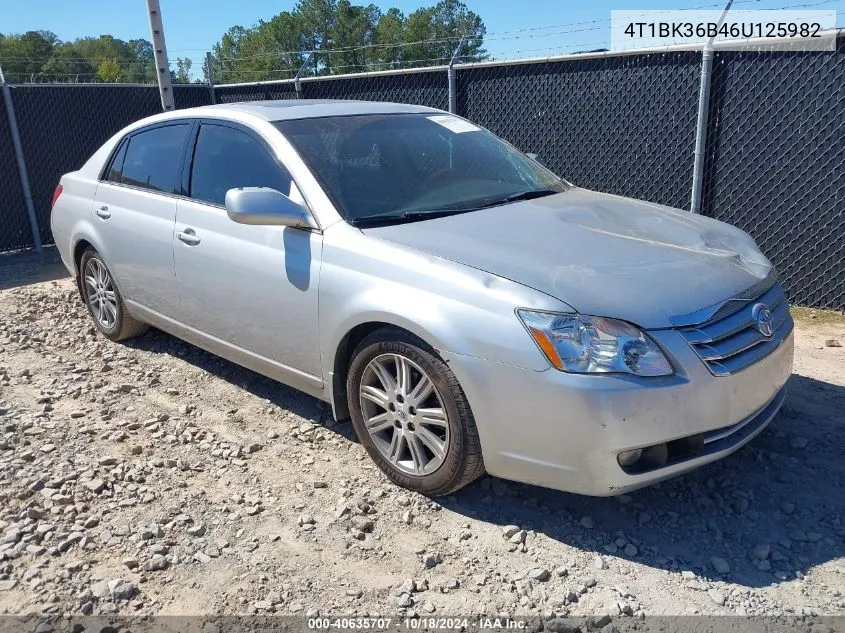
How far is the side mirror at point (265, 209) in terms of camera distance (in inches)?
141

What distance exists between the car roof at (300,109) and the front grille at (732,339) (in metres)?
2.38

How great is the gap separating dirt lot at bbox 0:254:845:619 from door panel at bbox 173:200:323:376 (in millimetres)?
534

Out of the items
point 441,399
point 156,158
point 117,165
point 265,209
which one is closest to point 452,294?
point 441,399

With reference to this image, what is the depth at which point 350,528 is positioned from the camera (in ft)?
10.7

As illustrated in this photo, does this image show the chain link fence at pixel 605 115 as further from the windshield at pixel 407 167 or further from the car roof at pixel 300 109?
the car roof at pixel 300 109

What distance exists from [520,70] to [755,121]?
103 inches

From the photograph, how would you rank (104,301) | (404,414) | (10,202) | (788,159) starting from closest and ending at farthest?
(404,414), (104,301), (788,159), (10,202)

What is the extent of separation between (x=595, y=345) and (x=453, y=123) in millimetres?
2317

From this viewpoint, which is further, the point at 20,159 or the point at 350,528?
the point at 20,159

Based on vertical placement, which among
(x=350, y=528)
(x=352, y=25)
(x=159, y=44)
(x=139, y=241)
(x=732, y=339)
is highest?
(x=352, y=25)

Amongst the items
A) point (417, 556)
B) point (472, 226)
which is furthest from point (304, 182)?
point (417, 556)

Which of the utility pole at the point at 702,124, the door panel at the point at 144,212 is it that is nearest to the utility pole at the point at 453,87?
the utility pole at the point at 702,124

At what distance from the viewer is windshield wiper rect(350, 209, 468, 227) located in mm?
3604

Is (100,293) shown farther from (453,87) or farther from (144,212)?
(453,87)
